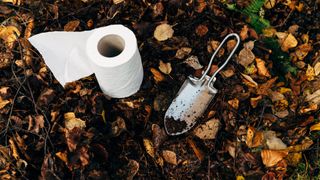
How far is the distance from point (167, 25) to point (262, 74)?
484mm

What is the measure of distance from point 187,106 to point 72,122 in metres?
0.48

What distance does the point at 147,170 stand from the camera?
5.15 ft

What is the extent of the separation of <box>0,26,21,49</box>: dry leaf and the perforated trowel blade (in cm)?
75

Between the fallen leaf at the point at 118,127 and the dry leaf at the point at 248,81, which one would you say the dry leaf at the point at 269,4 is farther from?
the fallen leaf at the point at 118,127

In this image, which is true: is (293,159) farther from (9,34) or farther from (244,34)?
(9,34)

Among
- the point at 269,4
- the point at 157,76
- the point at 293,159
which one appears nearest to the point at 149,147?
the point at 157,76

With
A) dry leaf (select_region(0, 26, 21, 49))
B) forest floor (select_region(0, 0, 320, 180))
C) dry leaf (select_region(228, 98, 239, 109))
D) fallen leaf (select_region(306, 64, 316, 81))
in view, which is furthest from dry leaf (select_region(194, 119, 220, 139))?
dry leaf (select_region(0, 26, 21, 49))

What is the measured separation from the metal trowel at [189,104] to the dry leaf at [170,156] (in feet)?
0.27

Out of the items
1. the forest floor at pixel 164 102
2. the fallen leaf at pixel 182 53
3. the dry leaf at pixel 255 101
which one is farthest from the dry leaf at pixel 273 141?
the fallen leaf at pixel 182 53

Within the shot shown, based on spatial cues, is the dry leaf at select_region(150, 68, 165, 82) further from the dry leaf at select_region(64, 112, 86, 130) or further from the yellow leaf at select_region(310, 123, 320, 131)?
the yellow leaf at select_region(310, 123, 320, 131)

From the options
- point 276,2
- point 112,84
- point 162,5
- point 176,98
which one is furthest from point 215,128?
point 276,2

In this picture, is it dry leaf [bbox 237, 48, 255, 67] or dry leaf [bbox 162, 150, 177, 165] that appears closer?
dry leaf [bbox 162, 150, 177, 165]

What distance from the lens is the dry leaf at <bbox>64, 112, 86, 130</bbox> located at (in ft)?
5.05

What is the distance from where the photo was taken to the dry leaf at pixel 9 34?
169cm
